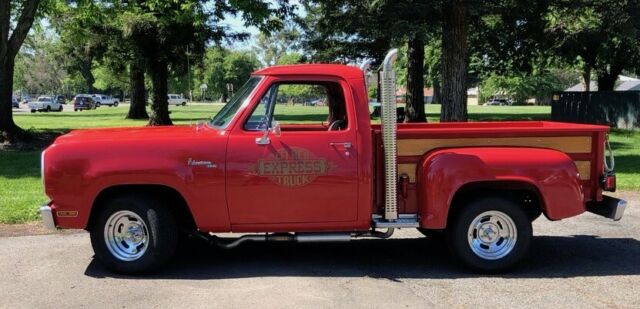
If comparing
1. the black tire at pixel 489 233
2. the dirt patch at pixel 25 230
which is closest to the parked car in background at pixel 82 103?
the dirt patch at pixel 25 230

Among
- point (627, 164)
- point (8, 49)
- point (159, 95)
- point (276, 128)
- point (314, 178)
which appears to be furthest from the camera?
point (159, 95)

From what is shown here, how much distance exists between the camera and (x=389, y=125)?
5664 millimetres

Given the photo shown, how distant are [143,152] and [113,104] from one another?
80836 mm

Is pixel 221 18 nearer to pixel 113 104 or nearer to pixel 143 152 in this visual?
pixel 143 152

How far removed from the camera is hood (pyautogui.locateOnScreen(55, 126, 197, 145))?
5727 millimetres

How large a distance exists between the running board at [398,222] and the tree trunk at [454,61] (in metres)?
9.03

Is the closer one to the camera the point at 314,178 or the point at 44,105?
the point at 314,178

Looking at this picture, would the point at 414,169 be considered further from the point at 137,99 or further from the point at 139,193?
the point at 137,99

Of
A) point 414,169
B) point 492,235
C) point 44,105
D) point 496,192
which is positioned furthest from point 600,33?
point 44,105

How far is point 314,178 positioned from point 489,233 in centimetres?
179

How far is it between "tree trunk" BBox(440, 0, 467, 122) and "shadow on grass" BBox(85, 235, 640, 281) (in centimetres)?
811

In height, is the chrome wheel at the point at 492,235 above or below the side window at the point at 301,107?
below

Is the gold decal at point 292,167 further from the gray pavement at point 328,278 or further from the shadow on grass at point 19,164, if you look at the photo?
the shadow on grass at point 19,164

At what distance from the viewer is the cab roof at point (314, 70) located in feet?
19.3
